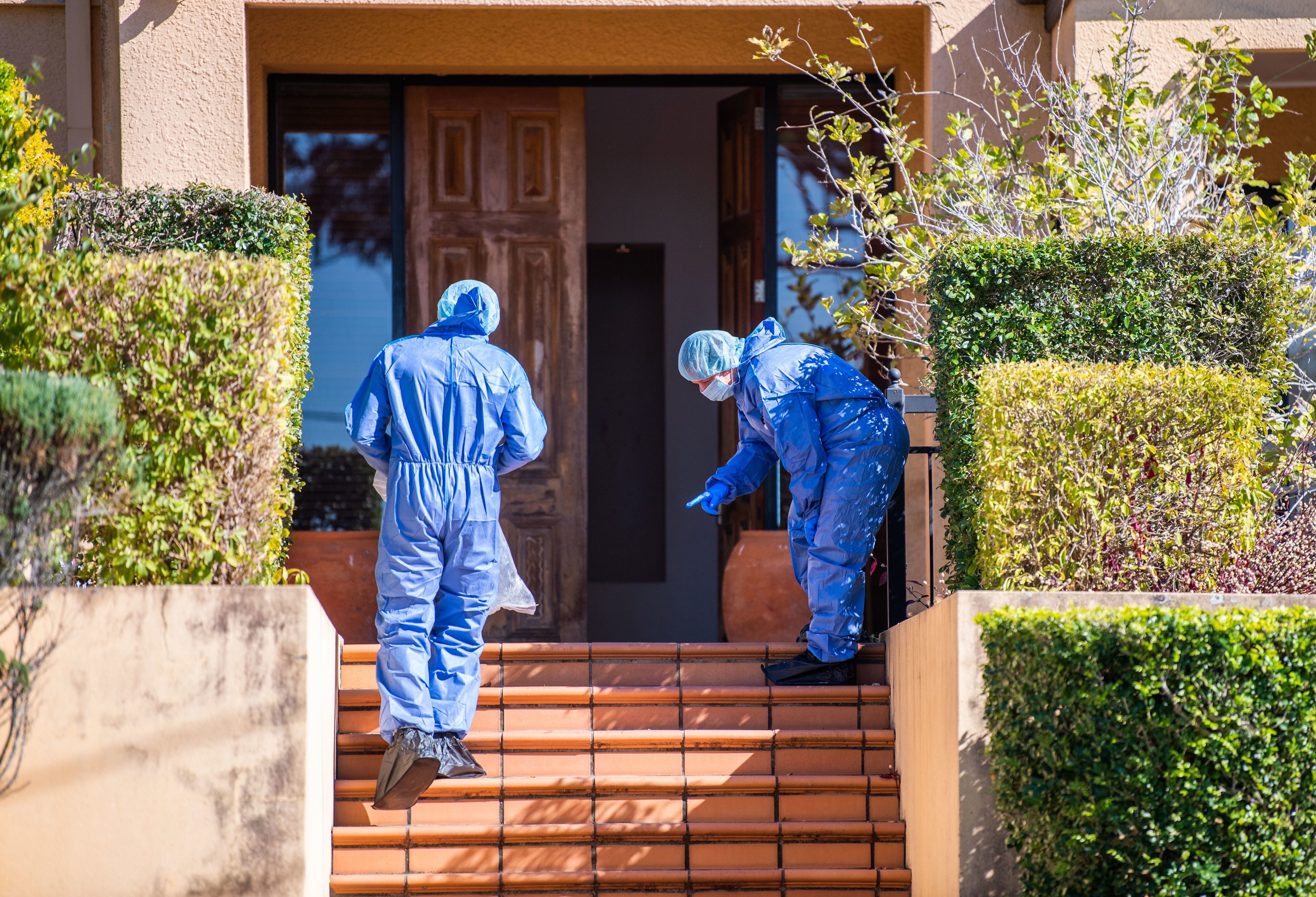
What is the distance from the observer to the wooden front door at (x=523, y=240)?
771 cm

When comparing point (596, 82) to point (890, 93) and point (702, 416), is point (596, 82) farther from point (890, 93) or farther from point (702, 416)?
point (702, 416)

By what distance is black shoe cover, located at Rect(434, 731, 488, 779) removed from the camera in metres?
4.75

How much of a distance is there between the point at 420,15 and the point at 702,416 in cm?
364

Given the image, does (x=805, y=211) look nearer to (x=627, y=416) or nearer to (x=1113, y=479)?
(x=627, y=416)

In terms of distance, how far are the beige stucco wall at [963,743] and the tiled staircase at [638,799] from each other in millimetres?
360

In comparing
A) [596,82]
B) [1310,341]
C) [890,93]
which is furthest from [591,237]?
[1310,341]

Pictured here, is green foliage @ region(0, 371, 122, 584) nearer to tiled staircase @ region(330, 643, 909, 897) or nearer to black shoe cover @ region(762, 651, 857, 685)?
tiled staircase @ region(330, 643, 909, 897)

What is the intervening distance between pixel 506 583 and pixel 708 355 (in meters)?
1.29

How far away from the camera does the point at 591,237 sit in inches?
399

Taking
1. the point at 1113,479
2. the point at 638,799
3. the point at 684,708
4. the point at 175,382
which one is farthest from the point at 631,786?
the point at 175,382

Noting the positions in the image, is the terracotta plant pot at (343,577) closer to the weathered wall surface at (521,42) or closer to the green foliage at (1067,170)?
the weathered wall surface at (521,42)

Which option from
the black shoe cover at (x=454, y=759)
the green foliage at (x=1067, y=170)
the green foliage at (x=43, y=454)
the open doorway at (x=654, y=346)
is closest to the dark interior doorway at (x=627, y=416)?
the open doorway at (x=654, y=346)

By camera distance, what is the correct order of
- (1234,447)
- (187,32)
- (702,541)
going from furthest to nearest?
1. (702,541)
2. (187,32)
3. (1234,447)

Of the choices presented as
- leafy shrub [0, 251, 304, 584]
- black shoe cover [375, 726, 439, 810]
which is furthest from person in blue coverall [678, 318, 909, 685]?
leafy shrub [0, 251, 304, 584]
